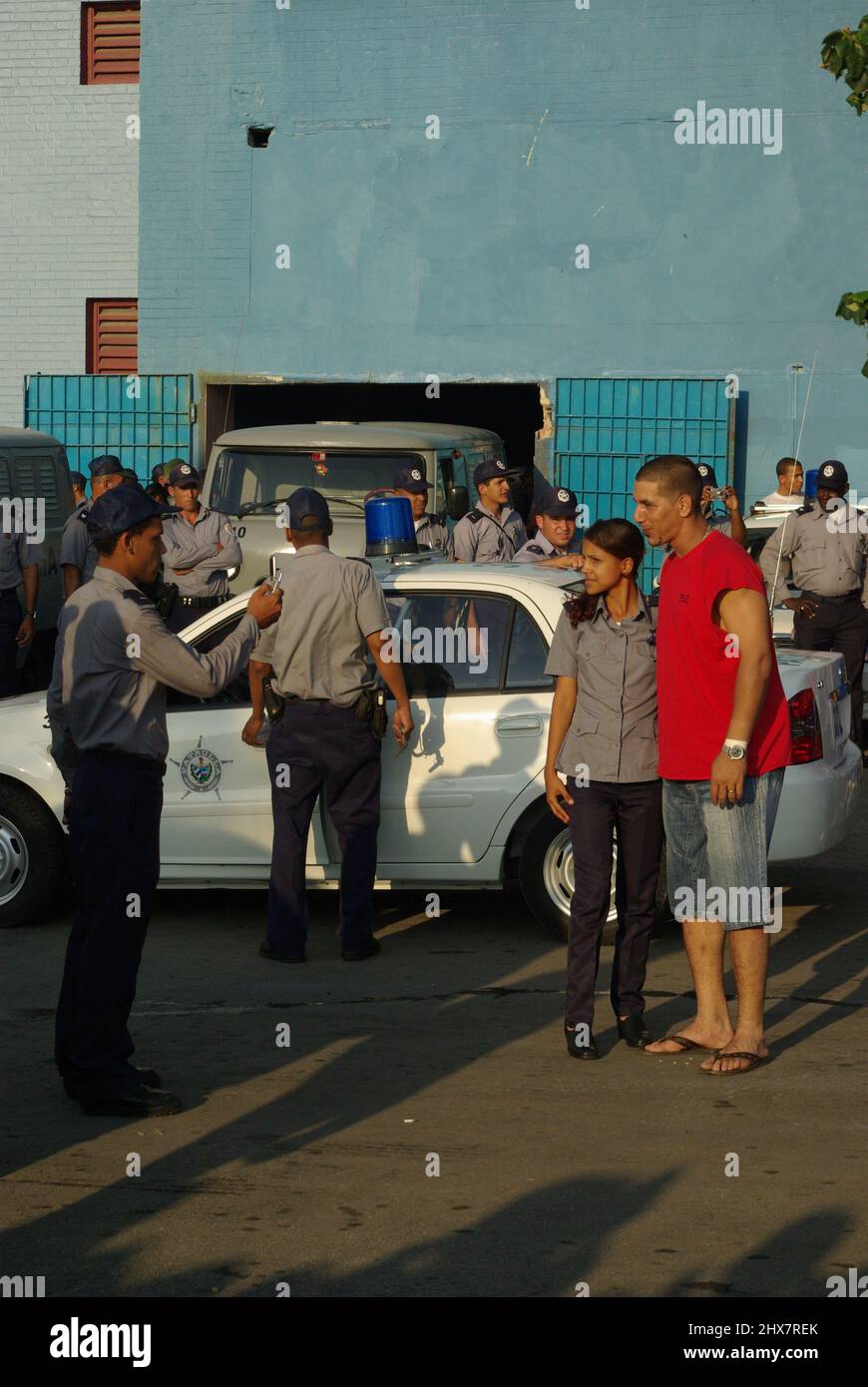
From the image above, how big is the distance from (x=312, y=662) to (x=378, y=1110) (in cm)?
242

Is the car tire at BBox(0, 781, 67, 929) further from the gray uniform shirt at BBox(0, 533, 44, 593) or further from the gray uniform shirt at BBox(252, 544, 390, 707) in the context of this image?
the gray uniform shirt at BBox(0, 533, 44, 593)

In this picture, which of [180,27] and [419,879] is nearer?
[419,879]

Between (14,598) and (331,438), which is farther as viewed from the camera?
(331,438)

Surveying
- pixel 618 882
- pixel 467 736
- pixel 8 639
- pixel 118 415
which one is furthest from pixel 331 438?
pixel 618 882

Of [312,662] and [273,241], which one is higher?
[273,241]

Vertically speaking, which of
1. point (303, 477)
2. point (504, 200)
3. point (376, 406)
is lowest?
point (303, 477)

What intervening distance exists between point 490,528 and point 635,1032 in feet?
20.1

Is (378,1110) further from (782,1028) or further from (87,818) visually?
(782,1028)

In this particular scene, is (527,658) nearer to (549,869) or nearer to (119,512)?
(549,869)

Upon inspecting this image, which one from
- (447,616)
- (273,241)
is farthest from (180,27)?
(447,616)

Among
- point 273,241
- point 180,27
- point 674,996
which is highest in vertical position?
point 180,27

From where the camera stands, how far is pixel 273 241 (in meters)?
21.0

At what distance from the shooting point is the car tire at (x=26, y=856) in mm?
8516

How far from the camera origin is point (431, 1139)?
227 inches
